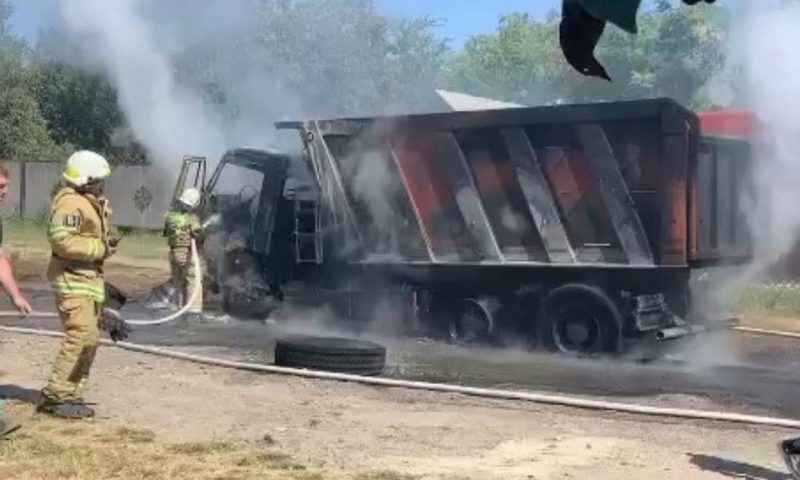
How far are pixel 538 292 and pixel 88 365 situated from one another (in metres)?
6.08

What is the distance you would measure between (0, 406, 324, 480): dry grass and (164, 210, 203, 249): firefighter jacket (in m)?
7.52

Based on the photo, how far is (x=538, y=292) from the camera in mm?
12688

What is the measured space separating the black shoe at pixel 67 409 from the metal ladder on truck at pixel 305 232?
6.56m

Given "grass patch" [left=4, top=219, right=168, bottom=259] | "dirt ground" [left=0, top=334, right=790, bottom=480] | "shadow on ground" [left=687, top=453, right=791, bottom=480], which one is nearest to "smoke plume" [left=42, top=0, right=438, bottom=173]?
"grass patch" [left=4, top=219, right=168, bottom=259]

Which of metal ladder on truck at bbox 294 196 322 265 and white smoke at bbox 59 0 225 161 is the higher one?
white smoke at bbox 59 0 225 161

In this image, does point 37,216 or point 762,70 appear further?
point 37,216

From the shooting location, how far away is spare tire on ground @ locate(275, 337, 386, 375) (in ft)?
33.3

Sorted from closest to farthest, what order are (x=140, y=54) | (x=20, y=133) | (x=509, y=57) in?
(x=140, y=54)
(x=20, y=133)
(x=509, y=57)

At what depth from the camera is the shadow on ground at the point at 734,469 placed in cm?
651

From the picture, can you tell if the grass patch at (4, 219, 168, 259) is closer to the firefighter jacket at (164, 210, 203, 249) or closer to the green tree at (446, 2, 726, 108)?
the firefighter jacket at (164, 210, 203, 249)

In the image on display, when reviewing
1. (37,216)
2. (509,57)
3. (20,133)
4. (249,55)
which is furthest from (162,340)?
(509,57)

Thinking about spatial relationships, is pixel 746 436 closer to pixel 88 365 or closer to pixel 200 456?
pixel 200 456

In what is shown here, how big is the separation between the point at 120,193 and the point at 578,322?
76.1ft

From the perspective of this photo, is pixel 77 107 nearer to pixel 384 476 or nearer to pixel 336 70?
pixel 336 70
